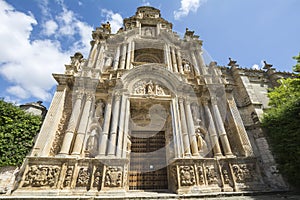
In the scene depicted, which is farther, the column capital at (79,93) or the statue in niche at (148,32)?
the statue in niche at (148,32)

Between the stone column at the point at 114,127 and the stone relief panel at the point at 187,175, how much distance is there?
126 inches

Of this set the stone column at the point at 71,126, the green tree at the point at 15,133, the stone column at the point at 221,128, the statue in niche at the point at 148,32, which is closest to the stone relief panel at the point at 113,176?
the stone column at the point at 71,126

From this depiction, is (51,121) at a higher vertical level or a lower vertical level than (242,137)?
higher

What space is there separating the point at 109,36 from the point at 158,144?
429 inches

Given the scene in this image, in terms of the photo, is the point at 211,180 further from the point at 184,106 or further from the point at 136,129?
the point at 136,129

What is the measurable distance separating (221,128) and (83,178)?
24.4ft

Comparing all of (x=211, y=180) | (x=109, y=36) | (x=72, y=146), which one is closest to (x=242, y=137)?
(x=211, y=180)

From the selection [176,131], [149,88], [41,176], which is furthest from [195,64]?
[41,176]

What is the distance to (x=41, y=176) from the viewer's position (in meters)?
5.96

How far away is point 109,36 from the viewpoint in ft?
45.5

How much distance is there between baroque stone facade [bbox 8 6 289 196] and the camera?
20.8 feet

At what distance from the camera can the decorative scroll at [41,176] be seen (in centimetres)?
582

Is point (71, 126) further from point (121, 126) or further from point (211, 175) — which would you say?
point (211, 175)

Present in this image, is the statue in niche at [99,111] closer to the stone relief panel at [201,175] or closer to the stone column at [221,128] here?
the stone relief panel at [201,175]
